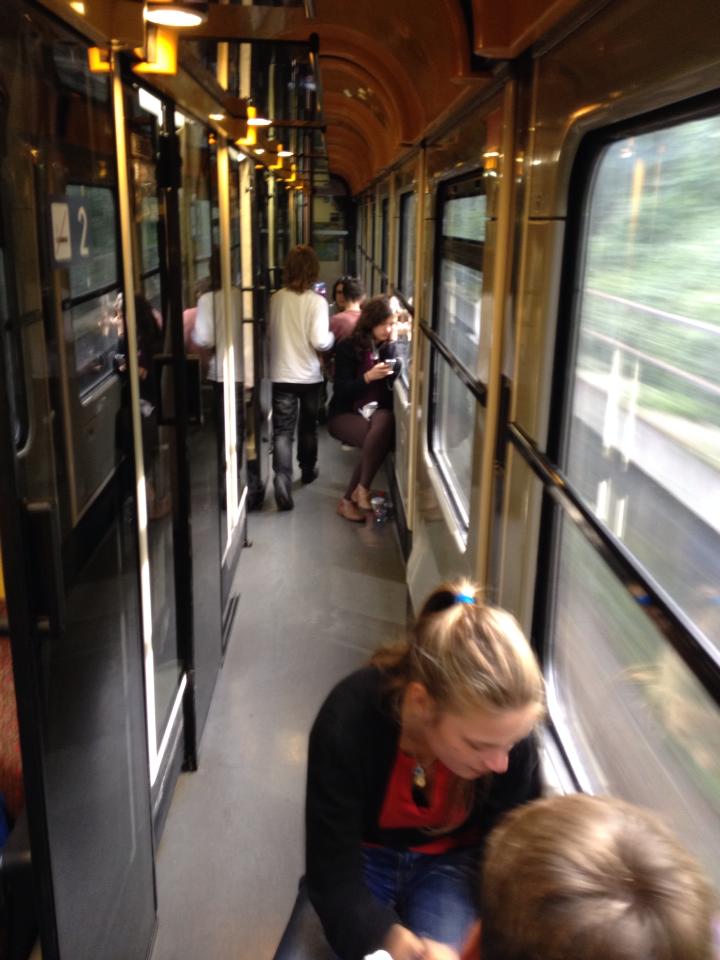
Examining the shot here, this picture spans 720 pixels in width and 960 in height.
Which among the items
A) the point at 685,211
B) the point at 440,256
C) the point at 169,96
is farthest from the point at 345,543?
the point at 685,211

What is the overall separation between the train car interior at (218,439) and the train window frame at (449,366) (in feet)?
0.10

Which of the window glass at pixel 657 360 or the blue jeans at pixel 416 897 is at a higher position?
the window glass at pixel 657 360

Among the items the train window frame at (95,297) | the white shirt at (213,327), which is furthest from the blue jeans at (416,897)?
the white shirt at (213,327)

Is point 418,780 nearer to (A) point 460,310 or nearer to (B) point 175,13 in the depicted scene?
(B) point 175,13

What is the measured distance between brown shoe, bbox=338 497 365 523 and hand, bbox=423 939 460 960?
14.7ft

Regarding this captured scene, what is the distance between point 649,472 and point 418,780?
722mm

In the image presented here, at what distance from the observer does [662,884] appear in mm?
898

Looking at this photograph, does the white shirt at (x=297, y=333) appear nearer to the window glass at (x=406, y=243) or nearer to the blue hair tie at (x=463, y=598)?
the window glass at (x=406, y=243)

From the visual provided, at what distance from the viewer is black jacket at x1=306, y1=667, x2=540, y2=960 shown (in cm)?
163

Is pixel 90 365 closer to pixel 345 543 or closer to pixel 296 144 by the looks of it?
pixel 345 543

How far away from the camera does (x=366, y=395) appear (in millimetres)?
6246

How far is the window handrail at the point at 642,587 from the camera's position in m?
1.12

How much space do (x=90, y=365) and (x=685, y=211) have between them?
123cm

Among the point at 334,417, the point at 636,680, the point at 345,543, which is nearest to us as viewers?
the point at 636,680
